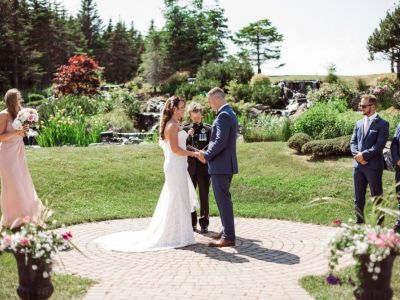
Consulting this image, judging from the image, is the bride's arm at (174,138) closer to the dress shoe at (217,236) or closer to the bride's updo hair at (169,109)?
the bride's updo hair at (169,109)

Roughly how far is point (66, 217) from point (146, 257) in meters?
3.32

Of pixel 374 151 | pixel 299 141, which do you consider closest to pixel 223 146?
pixel 374 151

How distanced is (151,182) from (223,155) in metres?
5.70

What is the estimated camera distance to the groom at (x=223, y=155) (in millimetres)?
7664

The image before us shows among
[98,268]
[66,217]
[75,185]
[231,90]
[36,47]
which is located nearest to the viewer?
[98,268]

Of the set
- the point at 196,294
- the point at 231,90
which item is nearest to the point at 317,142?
the point at 196,294

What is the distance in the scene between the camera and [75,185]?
41.3ft

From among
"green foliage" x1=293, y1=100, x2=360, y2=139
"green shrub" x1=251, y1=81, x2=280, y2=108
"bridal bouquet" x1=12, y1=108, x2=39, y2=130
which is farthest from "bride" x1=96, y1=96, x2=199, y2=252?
"green shrub" x1=251, y1=81, x2=280, y2=108

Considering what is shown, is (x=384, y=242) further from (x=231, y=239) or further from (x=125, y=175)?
(x=125, y=175)

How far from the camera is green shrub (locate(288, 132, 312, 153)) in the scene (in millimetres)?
14594

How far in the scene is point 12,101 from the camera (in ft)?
27.3

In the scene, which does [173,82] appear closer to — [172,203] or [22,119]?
[22,119]

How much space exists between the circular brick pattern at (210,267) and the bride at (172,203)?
256 mm

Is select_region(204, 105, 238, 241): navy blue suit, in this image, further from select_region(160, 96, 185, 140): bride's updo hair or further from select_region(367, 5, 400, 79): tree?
select_region(367, 5, 400, 79): tree
